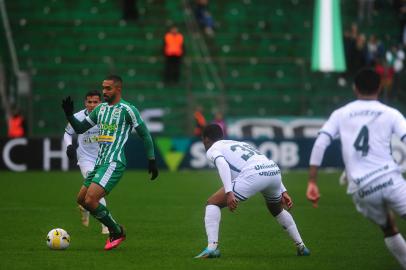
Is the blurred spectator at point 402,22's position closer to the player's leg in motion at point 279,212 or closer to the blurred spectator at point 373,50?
the blurred spectator at point 373,50

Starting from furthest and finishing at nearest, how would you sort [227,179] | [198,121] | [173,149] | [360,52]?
1. [360,52]
2. [198,121]
3. [173,149]
4. [227,179]

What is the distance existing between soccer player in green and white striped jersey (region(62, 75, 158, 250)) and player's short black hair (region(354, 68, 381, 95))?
393 centimetres

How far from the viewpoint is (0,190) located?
23.0 meters

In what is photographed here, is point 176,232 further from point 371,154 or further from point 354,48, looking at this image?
point 354,48

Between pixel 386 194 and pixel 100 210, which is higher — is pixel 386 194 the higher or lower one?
the higher one

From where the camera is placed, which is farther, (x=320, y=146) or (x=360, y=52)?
(x=360, y=52)

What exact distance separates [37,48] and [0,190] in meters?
12.1

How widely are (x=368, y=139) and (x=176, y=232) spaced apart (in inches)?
232

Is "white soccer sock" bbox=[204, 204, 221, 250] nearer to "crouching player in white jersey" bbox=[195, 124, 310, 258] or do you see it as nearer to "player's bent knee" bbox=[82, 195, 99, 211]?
"crouching player in white jersey" bbox=[195, 124, 310, 258]

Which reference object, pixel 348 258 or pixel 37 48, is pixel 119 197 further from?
pixel 37 48

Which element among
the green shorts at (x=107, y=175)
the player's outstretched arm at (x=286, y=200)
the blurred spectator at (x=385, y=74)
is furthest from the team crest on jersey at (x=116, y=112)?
the blurred spectator at (x=385, y=74)

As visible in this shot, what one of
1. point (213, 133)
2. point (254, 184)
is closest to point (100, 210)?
point (213, 133)

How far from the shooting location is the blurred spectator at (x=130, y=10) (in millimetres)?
34906

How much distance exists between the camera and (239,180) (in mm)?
11641
